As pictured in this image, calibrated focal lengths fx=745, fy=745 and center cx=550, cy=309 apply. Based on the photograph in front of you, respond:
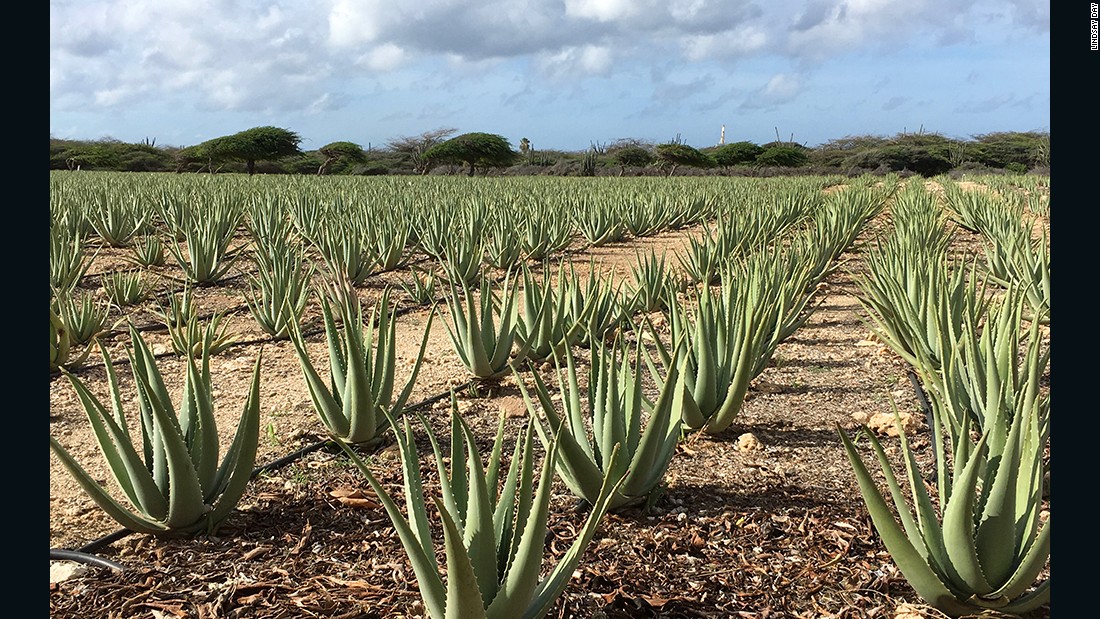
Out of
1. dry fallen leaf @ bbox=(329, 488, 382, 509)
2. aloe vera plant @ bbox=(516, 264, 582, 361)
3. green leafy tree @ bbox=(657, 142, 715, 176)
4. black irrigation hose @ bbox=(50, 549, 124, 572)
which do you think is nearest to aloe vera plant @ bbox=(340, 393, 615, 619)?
dry fallen leaf @ bbox=(329, 488, 382, 509)

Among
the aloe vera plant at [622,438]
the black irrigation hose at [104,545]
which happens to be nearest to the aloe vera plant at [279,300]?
the black irrigation hose at [104,545]

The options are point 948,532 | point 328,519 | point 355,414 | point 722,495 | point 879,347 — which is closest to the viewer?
point 948,532

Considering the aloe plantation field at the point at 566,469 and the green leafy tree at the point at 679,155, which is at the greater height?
the green leafy tree at the point at 679,155

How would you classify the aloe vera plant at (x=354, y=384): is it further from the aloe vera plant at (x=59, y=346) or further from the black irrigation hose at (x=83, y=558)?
the aloe vera plant at (x=59, y=346)

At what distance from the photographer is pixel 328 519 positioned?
2105mm

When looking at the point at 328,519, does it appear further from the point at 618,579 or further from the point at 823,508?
the point at 823,508

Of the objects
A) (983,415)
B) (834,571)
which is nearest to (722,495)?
(834,571)

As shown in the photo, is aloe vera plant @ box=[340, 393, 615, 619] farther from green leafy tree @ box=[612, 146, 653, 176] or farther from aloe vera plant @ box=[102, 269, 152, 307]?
green leafy tree @ box=[612, 146, 653, 176]

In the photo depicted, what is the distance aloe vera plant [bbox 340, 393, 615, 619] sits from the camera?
1.33 m

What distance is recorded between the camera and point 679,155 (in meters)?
51.0

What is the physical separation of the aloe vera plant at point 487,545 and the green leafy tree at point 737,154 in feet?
187

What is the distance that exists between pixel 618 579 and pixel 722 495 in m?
0.59

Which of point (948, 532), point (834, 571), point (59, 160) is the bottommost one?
point (834, 571)

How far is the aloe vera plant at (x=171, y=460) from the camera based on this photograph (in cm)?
185
